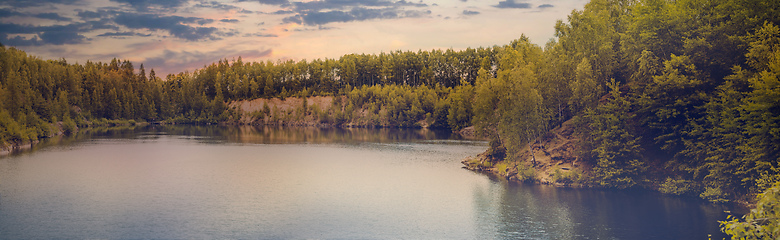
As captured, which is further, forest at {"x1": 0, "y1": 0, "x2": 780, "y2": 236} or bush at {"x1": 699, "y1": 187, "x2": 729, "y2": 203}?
bush at {"x1": 699, "y1": 187, "x2": 729, "y2": 203}

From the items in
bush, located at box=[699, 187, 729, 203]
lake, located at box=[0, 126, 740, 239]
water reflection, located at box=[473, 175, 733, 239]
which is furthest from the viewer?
bush, located at box=[699, 187, 729, 203]

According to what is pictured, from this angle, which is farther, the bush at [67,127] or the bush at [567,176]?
the bush at [67,127]

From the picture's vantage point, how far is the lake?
39125mm

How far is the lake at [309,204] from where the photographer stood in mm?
39125

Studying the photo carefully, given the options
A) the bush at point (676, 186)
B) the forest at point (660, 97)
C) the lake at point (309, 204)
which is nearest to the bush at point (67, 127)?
the lake at point (309, 204)

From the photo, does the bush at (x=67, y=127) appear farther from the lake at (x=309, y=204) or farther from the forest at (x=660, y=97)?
the forest at (x=660, y=97)

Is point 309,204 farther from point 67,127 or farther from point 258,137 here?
point 67,127

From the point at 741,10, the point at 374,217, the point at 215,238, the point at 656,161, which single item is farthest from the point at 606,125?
the point at 215,238

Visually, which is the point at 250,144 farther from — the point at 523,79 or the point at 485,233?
the point at 485,233

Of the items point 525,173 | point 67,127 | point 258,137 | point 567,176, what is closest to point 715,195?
point 567,176

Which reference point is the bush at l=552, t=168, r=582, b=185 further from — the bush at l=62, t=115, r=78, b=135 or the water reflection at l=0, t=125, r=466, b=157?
the bush at l=62, t=115, r=78, b=135

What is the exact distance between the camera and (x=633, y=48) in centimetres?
5897

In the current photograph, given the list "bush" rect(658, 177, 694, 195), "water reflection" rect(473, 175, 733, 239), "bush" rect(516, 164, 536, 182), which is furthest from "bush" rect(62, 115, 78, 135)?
"bush" rect(658, 177, 694, 195)

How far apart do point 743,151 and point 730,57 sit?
414 inches
